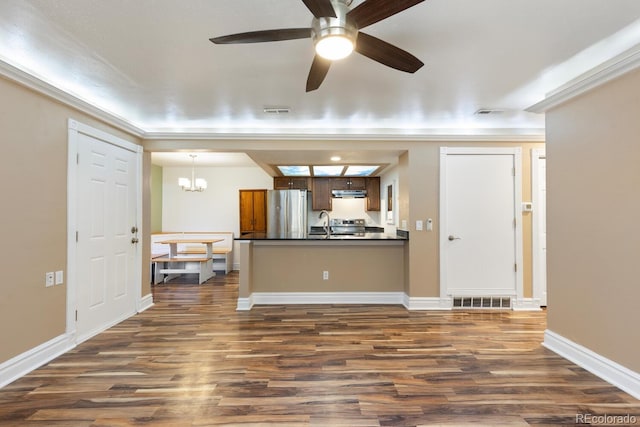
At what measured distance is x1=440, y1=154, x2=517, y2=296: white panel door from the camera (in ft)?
12.6

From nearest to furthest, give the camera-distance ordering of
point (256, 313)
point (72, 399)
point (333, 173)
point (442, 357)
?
point (72, 399)
point (442, 357)
point (256, 313)
point (333, 173)

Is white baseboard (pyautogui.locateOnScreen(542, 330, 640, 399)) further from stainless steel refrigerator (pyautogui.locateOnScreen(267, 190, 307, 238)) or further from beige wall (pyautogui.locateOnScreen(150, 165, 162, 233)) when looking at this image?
beige wall (pyautogui.locateOnScreen(150, 165, 162, 233))

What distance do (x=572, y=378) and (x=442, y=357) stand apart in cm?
89

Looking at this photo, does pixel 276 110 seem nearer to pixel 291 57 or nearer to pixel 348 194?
pixel 291 57

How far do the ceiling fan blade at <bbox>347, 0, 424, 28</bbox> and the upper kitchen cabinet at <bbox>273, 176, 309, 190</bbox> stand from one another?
16.8 ft

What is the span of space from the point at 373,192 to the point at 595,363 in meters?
4.73

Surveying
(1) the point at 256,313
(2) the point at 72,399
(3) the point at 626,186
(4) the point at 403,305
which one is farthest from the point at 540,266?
(2) the point at 72,399

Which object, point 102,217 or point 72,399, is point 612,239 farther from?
point 102,217

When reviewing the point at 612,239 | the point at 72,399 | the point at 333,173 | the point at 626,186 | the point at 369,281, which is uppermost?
the point at 333,173

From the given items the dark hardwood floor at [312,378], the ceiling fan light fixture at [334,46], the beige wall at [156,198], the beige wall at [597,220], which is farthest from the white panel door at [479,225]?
the beige wall at [156,198]

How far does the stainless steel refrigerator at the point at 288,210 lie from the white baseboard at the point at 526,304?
154 inches

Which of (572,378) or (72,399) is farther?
(572,378)

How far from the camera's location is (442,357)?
2564mm

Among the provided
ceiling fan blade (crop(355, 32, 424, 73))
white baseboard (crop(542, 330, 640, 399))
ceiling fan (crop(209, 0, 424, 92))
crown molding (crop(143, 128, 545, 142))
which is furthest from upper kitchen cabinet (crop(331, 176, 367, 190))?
ceiling fan (crop(209, 0, 424, 92))
